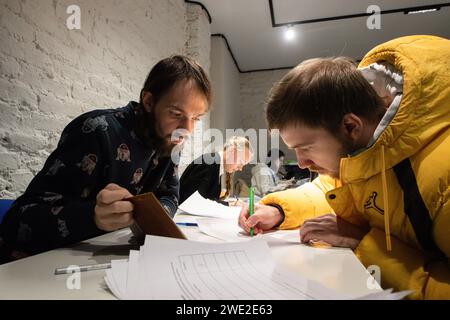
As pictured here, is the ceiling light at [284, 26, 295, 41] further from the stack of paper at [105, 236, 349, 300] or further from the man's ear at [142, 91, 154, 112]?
the stack of paper at [105, 236, 349, 300]

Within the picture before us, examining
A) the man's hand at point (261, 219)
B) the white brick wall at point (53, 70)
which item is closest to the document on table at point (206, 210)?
the man's hand at point (261, 219)

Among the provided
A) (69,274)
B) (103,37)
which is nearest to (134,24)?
(103,37)

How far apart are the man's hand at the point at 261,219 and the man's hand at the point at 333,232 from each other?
153 millimetres

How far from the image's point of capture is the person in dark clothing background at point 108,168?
0.67m

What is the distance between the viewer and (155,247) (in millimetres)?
572

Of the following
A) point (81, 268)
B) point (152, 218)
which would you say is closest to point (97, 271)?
point (81, 268)

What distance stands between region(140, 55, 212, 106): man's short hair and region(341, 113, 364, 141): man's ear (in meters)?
0.51

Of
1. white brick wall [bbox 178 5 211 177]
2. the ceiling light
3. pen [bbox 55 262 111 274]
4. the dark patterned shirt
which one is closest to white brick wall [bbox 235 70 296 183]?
the ceiling light

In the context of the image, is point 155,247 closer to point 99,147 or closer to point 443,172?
point 99,147

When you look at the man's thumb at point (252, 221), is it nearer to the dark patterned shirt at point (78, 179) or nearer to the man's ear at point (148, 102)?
the dark patterned shirt at point (78, 179)

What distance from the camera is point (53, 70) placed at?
56.8 inches

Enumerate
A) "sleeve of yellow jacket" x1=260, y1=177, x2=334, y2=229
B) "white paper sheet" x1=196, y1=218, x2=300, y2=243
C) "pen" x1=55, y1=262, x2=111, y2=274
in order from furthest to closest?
"sleeve of yellow jacket" x1=260, y1=177, x2=334, y2=229
"white paper sheet" x1=196, y1=218, x2=300, y2=243
"pen" x1=55, y1=262, x2=111, y2=274

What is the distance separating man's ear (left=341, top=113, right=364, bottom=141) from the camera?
67 cm

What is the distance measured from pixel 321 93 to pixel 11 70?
1.24 m
